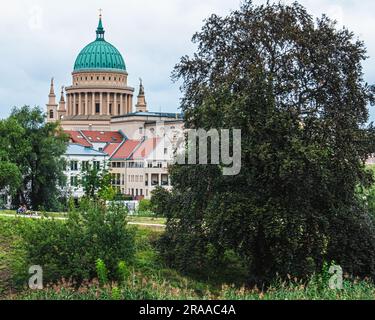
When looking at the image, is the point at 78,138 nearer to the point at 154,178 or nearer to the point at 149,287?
the point at 154,178

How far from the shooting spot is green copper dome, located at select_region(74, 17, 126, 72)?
163625mm

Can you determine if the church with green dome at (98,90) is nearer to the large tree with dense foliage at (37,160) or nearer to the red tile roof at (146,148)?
the red tile roof at (146,148)

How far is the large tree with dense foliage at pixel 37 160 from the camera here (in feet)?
237

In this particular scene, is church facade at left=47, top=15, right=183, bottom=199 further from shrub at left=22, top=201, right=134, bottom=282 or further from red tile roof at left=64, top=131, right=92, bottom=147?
shrub at left=22, top=201, right=134, bottom=282

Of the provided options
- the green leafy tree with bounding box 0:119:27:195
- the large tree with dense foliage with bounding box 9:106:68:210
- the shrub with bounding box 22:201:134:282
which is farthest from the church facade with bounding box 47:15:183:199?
the shrub with bounding box 22:201:134:282

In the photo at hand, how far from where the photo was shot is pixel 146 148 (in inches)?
5049

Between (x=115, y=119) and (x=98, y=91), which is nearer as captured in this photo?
(x=115, y=119)

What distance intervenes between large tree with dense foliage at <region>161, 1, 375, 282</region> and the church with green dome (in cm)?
12305

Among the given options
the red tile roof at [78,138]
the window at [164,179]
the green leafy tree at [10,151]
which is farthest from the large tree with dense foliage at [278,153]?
the red tile roof at [78,138]

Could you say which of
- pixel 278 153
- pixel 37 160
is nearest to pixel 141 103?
pixel 37 160

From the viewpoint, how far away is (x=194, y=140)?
119 ft

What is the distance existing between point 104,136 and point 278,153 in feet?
369

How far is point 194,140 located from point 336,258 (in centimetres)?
721
